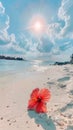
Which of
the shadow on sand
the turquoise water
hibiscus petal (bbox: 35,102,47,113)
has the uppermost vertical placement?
the turquoise water

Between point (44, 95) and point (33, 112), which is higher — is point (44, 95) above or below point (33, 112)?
above

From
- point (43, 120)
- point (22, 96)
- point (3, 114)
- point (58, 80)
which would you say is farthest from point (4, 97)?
point (58, 80)

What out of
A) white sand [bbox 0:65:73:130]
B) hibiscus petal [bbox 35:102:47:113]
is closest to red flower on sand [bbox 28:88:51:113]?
hibiscus petal [bbox 35:102:47:113]

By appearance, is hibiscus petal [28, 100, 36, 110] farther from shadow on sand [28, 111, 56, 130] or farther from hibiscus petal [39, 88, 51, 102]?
hibiscus petal [39, 88, 51, 102]

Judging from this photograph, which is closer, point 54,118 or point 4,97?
point 54,118

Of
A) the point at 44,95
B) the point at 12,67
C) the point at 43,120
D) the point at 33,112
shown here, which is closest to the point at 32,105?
the point at 33,112

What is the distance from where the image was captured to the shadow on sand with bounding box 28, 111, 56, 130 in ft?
19.6

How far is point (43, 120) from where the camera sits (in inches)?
250

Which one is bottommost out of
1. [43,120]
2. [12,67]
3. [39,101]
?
[43,120]

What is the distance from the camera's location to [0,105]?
24.5 feet

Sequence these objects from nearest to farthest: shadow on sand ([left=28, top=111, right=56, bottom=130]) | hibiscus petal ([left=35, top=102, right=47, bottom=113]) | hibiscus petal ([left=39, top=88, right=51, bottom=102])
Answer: shadow on sand ([left=28, top=111, right=56, bottom=130]) → hibiscus petal ([left=35, top=102, right=47, bottom=113]) → hibiscus petal ([left=39, top=88, right=51, bottom=102])

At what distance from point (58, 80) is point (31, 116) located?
15.2 feet

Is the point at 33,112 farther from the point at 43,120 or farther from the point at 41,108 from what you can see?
the point at 43,120

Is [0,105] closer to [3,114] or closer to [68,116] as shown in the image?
[3,114]
